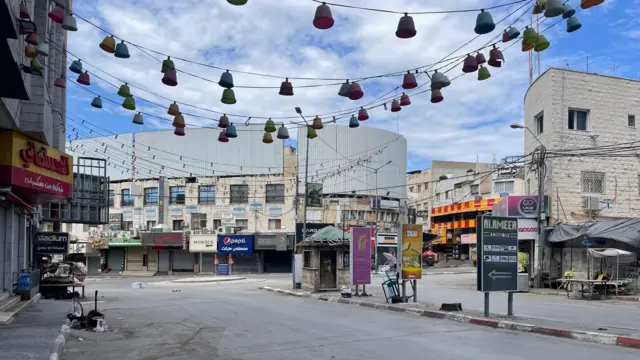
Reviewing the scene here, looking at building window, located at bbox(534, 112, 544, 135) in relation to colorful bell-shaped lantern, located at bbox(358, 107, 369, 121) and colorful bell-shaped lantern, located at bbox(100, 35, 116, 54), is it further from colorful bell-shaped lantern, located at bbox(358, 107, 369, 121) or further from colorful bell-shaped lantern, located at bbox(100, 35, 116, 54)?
colorful bell-shaped lantern, located at bbox(100, 35, 116, 54)

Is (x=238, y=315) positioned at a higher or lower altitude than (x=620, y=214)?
lower

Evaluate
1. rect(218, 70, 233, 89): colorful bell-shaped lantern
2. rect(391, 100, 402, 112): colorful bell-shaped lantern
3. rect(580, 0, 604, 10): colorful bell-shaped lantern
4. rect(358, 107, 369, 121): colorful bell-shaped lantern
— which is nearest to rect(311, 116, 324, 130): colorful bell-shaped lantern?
rect(358, 107, 369, 121): colorful bell-shaped lantern

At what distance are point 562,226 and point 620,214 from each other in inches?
182

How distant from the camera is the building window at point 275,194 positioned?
60.5 meters

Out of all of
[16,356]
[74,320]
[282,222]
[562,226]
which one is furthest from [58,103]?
[282,222]

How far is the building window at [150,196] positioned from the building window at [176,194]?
1799 mm

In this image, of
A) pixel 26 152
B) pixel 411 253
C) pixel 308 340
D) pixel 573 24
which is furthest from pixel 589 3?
pixel 26 152

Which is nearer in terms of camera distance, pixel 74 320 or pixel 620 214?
pixel 74 320

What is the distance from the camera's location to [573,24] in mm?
11867

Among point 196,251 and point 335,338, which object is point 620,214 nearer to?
point 335,338

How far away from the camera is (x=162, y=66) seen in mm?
14273

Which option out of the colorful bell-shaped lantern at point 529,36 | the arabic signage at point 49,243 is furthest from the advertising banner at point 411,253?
the arabic signage at point 49,243

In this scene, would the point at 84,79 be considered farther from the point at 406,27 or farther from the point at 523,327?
the point at 523,327

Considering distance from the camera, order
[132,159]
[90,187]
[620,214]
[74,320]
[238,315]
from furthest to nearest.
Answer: [132,159] < [90,187] < [620,214] < [238,315] < [74,320]
